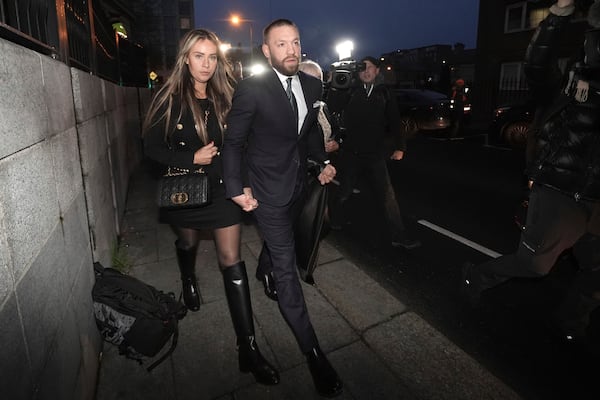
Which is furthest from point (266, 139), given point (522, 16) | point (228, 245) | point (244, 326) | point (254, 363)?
point (522, 16)

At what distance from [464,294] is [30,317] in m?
3.20

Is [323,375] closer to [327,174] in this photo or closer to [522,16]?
[327,174]

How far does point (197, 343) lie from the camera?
9.62 ft

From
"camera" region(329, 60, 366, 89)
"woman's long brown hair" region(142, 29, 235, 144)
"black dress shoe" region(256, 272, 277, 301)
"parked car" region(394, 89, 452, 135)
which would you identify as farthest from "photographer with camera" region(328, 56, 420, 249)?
"parked car" region(394, 89, 452, 135)

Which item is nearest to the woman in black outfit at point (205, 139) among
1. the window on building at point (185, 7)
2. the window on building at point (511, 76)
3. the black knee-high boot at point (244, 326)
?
the black knee-high boot at point (244, 326)

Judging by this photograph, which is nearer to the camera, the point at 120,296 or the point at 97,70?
the point at 120,296

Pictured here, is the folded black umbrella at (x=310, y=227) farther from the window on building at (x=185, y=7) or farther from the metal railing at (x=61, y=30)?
the window on building at (x=185, y=7)

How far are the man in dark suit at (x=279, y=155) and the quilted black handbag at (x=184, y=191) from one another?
0.98 feet

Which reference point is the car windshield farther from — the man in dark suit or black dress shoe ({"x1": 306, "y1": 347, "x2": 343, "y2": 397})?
black dress shoe ({"x1": 306, "y1": 347, "x2": 343, "y2": 397})

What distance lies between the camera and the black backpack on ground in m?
2.58

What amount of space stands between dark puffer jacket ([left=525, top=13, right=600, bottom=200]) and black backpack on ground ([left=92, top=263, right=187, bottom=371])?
2.76m

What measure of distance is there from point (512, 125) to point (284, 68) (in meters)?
11.4

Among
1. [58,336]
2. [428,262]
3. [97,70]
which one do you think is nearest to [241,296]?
[58,336]

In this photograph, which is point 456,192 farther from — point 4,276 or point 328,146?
point 4,276
